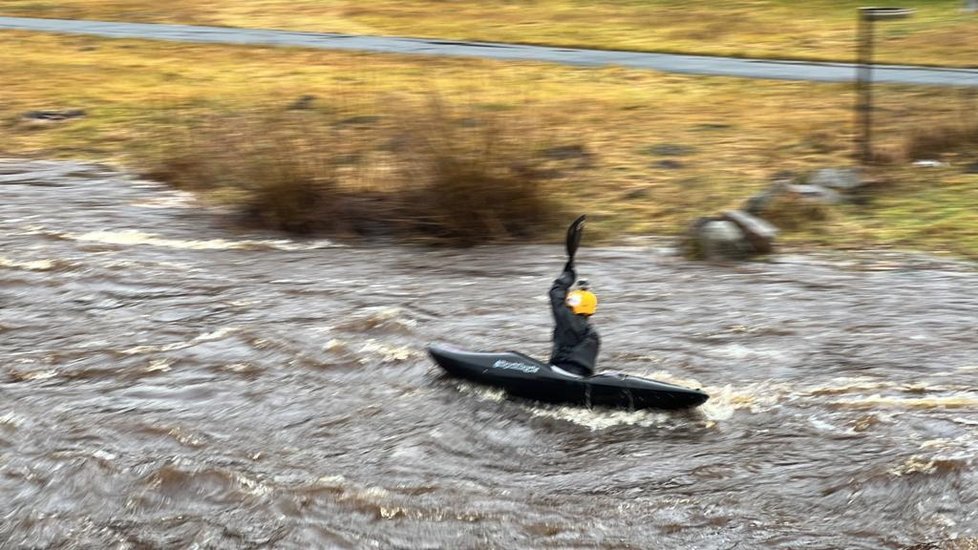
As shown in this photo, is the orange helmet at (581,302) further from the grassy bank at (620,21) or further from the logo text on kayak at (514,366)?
the grassy bank at (620,21)

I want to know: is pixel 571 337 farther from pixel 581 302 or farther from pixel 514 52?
pixel 514 52

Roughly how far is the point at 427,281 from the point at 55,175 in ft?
22.1

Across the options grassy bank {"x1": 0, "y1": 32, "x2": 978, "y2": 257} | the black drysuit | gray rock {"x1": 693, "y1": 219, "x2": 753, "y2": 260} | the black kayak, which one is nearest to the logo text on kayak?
the black kayak

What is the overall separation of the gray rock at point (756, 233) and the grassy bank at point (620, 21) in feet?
35.3

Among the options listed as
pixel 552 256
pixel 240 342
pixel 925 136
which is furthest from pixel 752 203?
pixel 240 342

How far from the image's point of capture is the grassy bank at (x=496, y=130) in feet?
45.9

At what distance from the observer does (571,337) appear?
8.43m

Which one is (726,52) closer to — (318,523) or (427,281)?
(427,281)

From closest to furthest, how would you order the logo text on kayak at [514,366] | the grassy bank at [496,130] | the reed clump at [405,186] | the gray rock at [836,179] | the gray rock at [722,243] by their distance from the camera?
the logo text on kayak at [514,366], the gray rock at [722,243], the reed clump at [405,186], the grassy bank at [496,130], the gray rock at [836,179]

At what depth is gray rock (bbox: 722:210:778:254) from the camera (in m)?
12.7

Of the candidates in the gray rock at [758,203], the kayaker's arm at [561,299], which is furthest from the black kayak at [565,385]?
the gray rock at [758,203]

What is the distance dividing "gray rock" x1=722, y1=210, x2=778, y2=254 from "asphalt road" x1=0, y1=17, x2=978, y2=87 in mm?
8171

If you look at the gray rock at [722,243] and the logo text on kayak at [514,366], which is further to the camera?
the gray rock at [722,243]

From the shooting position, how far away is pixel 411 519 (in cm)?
707
